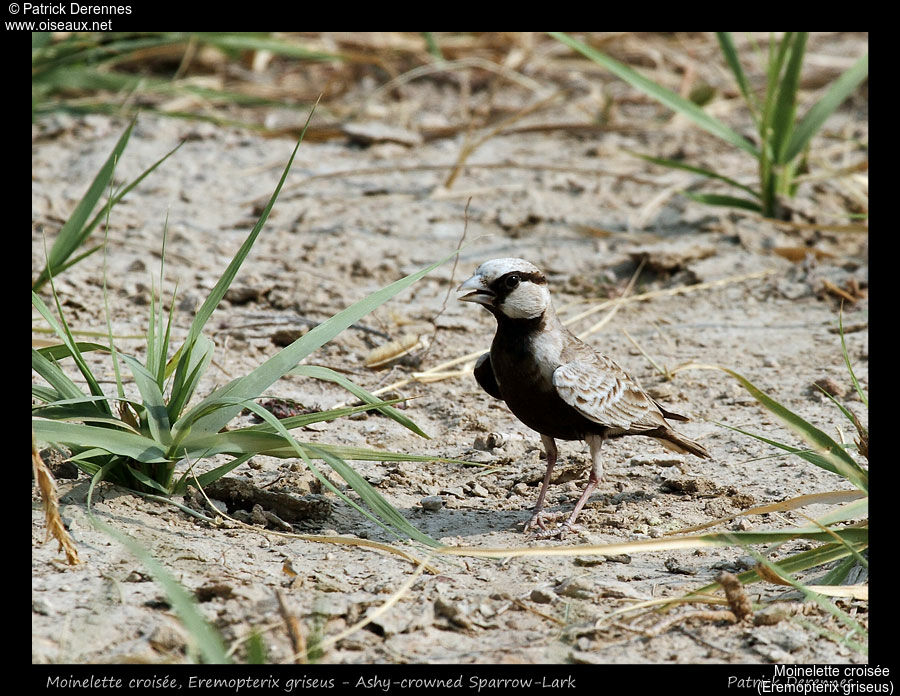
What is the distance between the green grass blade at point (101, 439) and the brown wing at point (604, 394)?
164 centimetres

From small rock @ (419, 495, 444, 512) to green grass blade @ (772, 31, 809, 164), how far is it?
3628 millimetres

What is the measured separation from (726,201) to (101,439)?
456 centimetres

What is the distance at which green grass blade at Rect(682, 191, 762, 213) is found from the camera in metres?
6.50

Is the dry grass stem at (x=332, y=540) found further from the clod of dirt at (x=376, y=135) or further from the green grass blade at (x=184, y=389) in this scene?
the clod of dirt at (x=376, y=135)

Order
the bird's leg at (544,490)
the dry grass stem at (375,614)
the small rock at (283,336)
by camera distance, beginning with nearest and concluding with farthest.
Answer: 1. the dry grass stem at (375,614)
2. the bird's leg at (544,490)
3. the small rock at (283,336)

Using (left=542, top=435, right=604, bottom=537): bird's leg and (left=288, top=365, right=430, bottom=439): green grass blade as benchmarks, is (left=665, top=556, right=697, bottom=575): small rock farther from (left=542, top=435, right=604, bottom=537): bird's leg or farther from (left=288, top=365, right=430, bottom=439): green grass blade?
(left=288, top=365, right=430, bottom=439): green grass blade

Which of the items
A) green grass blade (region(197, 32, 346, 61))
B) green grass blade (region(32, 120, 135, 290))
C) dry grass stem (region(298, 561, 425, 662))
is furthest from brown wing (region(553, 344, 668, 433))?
green grass blade (region(197, 32, 346, 61))

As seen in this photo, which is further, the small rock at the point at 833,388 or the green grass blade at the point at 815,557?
the small rock at the point at 833,388

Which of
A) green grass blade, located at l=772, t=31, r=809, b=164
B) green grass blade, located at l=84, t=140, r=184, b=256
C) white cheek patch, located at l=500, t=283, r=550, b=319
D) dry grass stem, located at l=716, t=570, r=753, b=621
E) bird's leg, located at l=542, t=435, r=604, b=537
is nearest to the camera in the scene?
dry grass stem, located at l=716, t=570, r=753, b=621

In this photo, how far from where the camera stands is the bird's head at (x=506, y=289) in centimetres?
430

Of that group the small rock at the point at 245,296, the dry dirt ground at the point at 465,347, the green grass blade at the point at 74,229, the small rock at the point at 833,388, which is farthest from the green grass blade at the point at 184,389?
the small rock at the point at 833,388

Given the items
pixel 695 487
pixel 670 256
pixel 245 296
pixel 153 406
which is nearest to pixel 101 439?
pixel 153 406
